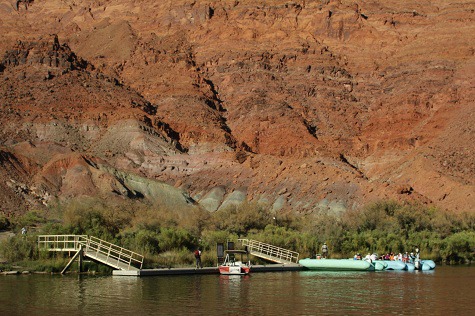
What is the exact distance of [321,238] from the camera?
59.8m

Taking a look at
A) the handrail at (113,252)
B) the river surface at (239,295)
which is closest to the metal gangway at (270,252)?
the river surface at (239,295)

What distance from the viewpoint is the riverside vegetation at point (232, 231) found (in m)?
49.1

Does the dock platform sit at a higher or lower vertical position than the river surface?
higher

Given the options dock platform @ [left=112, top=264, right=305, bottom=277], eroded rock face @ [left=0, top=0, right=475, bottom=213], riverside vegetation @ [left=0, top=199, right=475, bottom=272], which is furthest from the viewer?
eroded rock face @ [left=0, top=0, right=475, bottom=213]

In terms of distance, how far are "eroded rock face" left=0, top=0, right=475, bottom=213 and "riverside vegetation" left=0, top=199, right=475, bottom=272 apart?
1840 cm

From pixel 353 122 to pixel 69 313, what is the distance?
109m

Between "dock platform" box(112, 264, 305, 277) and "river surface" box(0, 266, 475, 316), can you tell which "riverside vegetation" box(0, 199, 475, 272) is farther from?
"river surface" box(0, 266, 475, 316)

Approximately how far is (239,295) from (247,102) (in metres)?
101

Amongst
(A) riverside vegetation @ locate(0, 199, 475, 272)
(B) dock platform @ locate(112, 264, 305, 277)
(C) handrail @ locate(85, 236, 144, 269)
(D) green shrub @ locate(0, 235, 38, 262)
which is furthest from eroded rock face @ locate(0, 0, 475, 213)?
(B) dock platform @ locate(112, 264, 305, 277)

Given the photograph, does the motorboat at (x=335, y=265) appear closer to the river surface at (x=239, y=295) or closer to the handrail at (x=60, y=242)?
the river surface at (x=239, y=295)

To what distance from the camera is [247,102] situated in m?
135

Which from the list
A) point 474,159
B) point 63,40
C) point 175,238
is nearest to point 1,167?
point 175,238

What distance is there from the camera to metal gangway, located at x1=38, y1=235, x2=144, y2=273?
43.4 m

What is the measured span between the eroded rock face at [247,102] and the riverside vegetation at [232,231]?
1840 cm
